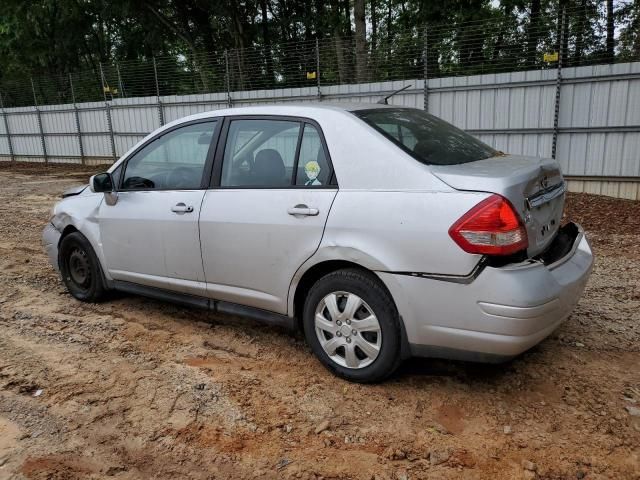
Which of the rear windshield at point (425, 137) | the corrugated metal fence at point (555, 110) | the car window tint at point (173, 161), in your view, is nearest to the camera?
the rear windshield at point (425, 137)

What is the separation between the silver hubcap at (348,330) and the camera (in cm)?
303

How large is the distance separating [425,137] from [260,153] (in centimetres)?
108

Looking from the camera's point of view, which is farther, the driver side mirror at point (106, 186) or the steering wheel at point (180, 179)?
the driver side mirror at point (106, 186)

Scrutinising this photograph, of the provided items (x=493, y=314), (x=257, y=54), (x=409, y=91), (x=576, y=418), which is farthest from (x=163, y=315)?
(x=257, y=54)

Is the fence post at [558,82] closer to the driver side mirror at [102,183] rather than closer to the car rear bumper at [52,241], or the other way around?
the driver side mirror at [102,183]

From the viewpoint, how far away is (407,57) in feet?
40.0

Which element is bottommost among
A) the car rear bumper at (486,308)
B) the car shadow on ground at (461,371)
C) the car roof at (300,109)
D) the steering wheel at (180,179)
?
the car shadow on ground at (461,371)

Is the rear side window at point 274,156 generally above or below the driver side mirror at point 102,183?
above

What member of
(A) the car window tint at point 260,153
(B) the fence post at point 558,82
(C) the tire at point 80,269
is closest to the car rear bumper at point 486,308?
(A) the car window tint at point 260,153

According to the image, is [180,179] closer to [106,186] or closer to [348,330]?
[106,186]

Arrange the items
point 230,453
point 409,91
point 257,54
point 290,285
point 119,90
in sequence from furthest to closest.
→ 1. point 119,90
2. point 257,54
3. point 409,91
4. point 290,285
5. point 230,453

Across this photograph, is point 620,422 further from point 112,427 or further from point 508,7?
point 508,7

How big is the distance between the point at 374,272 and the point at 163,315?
2286 millimetres

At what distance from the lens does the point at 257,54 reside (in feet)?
48.9
